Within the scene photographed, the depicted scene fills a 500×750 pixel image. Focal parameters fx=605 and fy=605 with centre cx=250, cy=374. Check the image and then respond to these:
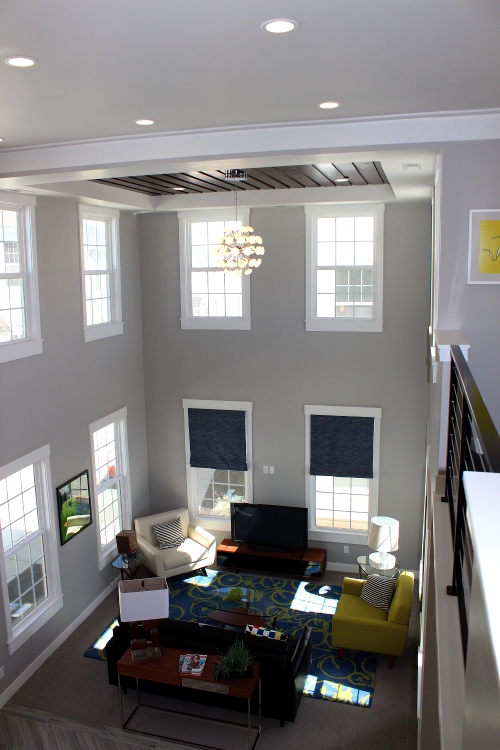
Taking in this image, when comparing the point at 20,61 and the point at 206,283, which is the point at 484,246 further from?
the point at 206,283

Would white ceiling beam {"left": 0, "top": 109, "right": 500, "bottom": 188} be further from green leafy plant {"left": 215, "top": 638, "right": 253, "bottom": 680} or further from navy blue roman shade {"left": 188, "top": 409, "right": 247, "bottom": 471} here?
navy blue roman shade {"left": 188, "top": 409, "right": 247, "bottom": 471}

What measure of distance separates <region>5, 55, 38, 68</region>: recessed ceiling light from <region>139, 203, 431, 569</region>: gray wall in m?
6.26

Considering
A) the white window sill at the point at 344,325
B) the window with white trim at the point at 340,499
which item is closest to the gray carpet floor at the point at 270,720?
the window with white trim at the point at 340,499

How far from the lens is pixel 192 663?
646 centimetres

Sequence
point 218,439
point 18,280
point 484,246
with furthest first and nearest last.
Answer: point 218,439 → point 18,280 → point 484,246

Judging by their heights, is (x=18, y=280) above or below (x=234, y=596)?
above

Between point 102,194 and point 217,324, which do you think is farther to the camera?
point 217,324

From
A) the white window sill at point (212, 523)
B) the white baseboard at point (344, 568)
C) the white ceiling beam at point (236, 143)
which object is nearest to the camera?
the white ceiling beam at point (236, 143)

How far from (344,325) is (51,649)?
19.9 feet

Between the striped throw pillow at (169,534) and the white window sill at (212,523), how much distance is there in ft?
1.56

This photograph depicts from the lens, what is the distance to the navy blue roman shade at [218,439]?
10016 mm

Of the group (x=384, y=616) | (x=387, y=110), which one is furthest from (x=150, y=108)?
(x=384, y=616)

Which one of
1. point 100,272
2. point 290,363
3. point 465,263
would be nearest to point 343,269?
point 290,363

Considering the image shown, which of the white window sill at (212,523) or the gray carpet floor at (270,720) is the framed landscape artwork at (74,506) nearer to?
the gray carpet floor at (270,720)
